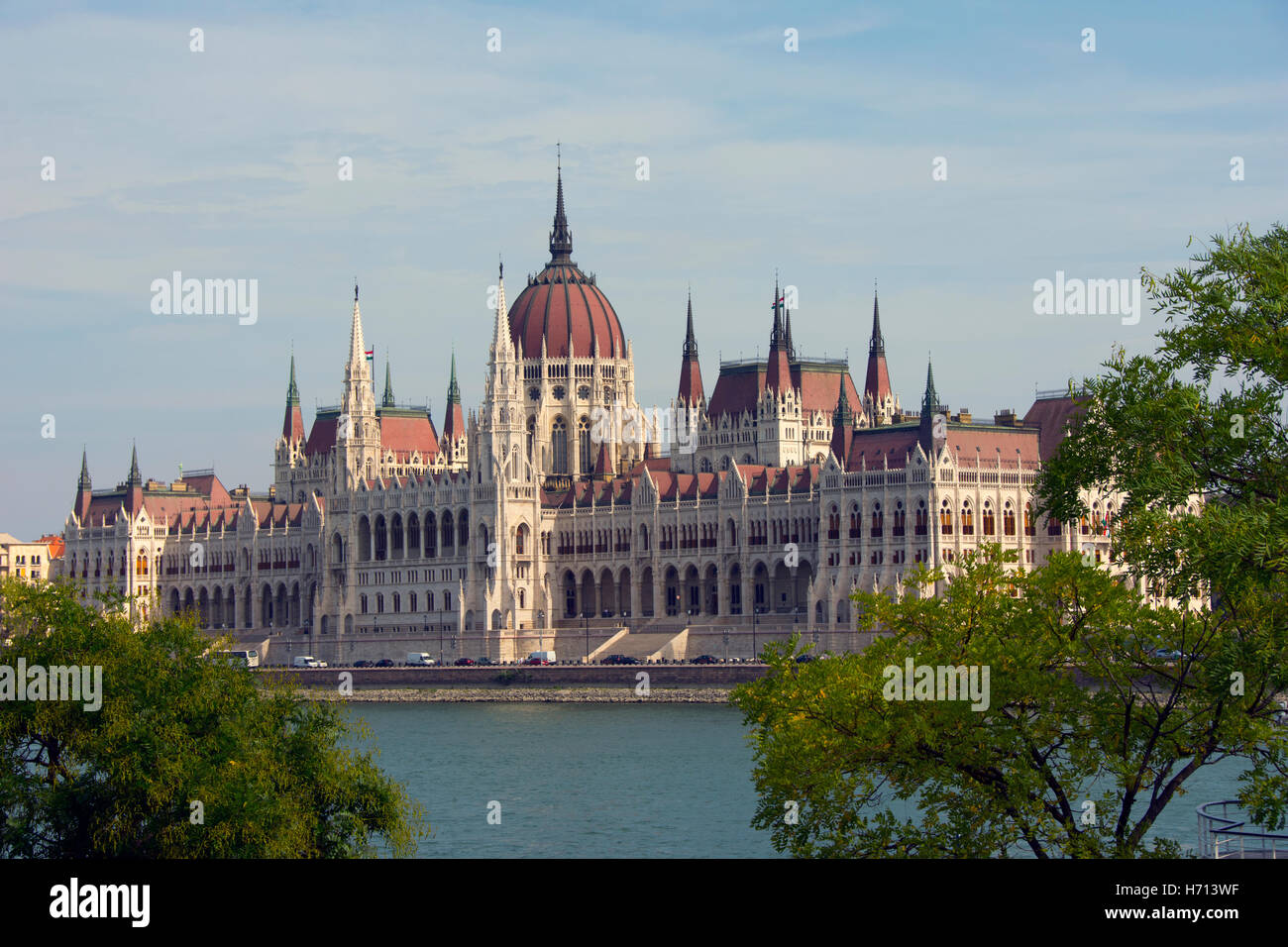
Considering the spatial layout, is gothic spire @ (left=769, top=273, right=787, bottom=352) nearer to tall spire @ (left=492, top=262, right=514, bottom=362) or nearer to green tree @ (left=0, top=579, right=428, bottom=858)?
tall spire @ (left=492, top=262, right=514, bottom=362)

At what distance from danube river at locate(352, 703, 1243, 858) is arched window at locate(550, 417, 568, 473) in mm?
44927

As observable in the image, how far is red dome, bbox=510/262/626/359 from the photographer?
15350cm

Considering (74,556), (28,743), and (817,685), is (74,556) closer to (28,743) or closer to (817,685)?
(28,743)

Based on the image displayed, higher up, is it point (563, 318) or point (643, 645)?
point (563, 318)

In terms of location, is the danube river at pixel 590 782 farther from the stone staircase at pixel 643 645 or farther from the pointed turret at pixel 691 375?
the pointed turret at pixel 691 375

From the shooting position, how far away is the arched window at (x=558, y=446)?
154m

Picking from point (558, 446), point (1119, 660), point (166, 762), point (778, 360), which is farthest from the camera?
point (558, 446)

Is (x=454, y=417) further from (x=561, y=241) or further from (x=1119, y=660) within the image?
(x=1119, y=660)

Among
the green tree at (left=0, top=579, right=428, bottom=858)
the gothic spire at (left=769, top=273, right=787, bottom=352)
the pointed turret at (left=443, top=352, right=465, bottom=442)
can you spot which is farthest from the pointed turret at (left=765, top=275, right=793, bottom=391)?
the green tree at (left=0, top=579, right=428, bottom=858)

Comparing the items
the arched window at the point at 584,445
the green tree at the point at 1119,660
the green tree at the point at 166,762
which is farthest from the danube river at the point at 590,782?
the arched window at the point at 584,445

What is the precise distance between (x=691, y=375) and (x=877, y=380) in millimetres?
14001

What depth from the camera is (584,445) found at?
154m

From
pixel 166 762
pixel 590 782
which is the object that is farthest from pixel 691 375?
pixel 166 762
